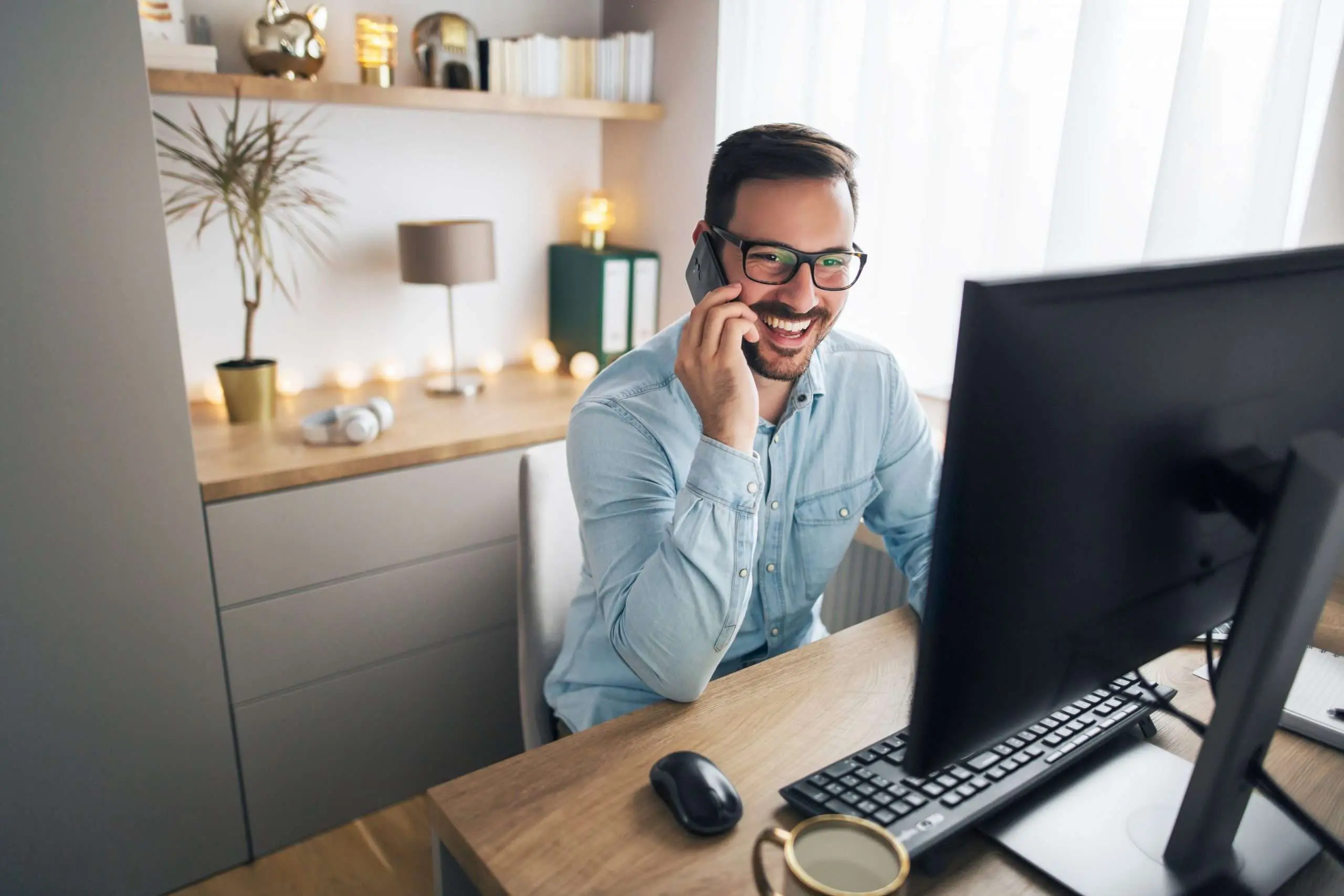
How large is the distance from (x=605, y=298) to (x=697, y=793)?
1861 mm

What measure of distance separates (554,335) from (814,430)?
1.55 meters

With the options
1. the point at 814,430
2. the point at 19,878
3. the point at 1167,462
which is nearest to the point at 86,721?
the point at 19,878

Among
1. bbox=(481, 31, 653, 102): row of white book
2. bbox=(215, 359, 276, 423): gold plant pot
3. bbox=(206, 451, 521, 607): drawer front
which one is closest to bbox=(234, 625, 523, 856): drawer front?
bbox=(206, 451, 521, 607): drawer front

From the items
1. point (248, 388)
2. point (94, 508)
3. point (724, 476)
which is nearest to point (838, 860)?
point (724, 476)

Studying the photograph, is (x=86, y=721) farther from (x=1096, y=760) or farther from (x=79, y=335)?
(x=1096, y=760)

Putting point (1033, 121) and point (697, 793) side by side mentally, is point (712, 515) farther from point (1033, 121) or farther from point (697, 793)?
point (1033, 121)

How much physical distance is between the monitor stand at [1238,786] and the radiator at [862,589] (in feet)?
3.96

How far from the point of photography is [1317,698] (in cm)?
100

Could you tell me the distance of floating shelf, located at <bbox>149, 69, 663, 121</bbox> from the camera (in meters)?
1.86

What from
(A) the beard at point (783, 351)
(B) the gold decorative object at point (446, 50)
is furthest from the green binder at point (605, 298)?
(A) the beard at point (783, 351)

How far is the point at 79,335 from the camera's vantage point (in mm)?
1456

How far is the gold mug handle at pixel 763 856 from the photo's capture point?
0.71 metres

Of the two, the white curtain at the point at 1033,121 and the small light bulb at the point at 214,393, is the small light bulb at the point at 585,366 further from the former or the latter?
the small light bulb at the point at 214,393

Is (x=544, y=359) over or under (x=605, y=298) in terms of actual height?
under
